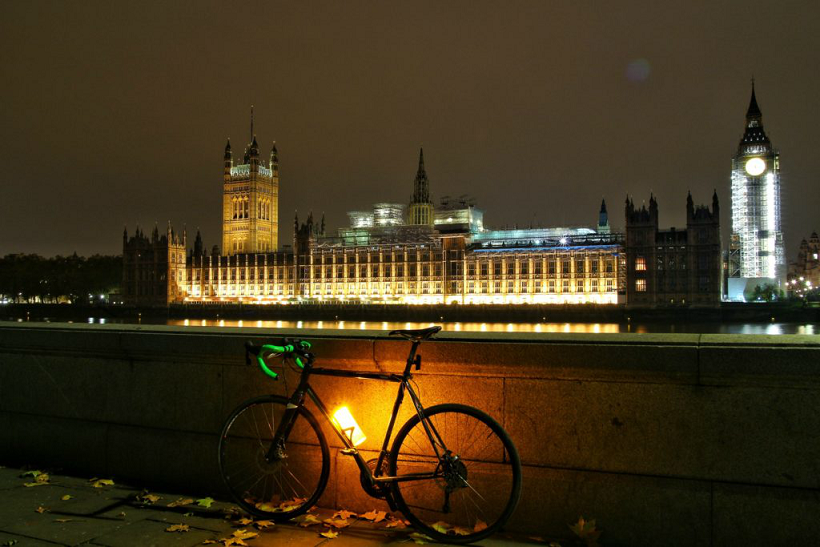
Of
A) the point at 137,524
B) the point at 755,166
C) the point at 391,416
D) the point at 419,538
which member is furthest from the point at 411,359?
the point at 755,166

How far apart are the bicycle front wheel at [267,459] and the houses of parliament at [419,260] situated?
9256cm

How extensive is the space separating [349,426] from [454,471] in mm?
997

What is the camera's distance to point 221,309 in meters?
101

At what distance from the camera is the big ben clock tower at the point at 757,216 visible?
11550cm

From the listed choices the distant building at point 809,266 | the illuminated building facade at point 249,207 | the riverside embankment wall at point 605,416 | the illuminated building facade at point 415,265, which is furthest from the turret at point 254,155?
the riverside embankment wall at point 605,416

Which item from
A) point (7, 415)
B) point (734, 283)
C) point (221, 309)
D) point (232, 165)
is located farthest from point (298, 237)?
point (7, 415)

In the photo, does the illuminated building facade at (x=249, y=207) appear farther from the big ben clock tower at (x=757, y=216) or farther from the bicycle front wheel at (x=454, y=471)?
the bicycle front wheel at (x=454, y=471)

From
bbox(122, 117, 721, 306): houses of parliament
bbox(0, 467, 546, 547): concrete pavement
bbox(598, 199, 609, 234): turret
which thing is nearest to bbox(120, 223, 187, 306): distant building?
bbox(122, 117, 721, 306): houses of parliament

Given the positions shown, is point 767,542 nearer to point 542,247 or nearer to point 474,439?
point 474,439

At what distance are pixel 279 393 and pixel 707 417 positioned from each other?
10.7ft

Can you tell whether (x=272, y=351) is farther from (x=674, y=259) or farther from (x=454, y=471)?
(x=674, y=259)

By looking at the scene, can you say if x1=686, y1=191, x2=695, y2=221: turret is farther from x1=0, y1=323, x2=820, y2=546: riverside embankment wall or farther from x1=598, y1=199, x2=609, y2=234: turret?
x1=0, y1=323, x2=820, y2=546: riverside embankment wall

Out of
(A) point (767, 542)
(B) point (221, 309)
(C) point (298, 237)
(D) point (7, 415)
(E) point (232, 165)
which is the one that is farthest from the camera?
(E) point (232, 165)

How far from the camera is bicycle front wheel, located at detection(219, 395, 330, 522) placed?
5.34 meters
